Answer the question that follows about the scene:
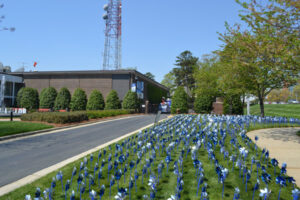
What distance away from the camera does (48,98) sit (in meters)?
34.5

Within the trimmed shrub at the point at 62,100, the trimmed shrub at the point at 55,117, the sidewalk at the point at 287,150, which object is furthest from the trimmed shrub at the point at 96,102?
the sidewalk at the point at 287,150

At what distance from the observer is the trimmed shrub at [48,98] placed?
34.4 m

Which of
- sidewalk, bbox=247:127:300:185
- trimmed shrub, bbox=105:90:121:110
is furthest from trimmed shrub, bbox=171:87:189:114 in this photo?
sidewalk, bbox=247:127:300:185

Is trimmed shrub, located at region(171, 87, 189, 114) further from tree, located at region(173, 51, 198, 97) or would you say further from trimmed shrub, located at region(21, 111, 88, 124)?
tree, located at region(173, 51, 198, 97)

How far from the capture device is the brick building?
1367 inches

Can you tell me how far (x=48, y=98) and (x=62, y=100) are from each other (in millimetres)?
2813

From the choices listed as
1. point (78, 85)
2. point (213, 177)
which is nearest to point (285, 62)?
point (213, 177)

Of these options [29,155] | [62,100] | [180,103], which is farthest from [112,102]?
[29,155]

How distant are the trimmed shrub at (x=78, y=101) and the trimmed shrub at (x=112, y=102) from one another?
3.90 m

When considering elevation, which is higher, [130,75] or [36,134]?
[130,75]

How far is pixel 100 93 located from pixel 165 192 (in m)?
30.1

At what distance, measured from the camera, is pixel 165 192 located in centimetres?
407

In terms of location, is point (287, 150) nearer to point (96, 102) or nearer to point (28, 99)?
point (96, 102)

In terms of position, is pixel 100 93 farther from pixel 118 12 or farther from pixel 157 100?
pixel 157 100
